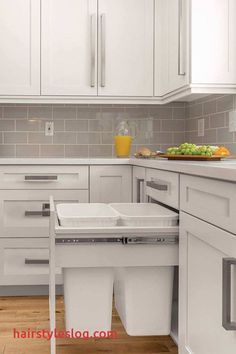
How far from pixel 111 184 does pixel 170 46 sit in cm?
93

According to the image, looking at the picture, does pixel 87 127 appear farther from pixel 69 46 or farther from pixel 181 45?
pixel 181 45

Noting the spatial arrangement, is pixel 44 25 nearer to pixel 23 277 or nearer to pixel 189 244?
pixel 23 277

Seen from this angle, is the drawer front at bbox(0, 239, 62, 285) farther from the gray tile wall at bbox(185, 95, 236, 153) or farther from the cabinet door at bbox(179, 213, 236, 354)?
the cabinet door at bbox(179, 213, 236, 354)

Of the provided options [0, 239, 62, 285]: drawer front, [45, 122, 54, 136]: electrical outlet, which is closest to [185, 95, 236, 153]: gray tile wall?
[45, 122, 54, 136]: electrical outlet

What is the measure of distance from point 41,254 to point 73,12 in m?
→ 1.59

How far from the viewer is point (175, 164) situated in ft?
7.07

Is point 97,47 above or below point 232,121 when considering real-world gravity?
above

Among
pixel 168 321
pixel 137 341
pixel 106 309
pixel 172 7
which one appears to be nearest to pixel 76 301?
pixel 106 309

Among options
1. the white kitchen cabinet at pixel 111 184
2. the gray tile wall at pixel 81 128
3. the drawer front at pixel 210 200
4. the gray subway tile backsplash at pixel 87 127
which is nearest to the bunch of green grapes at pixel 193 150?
the drawer front at pixel 210 200

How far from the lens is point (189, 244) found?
1950mm

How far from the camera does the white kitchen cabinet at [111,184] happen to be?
3.57 metres

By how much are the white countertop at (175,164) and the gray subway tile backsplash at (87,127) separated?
2.29 feet

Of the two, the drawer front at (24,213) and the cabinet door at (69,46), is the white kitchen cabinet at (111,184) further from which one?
the cabinet door at (69,46)

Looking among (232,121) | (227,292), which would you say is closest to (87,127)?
(232,121)
